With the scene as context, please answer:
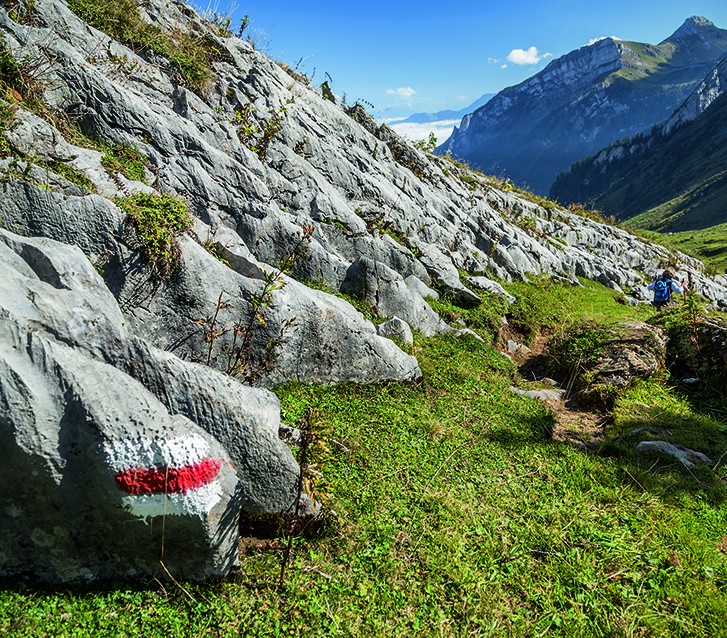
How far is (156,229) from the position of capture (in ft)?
24.7

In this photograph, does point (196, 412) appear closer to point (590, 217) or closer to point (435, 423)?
point (435, 423)

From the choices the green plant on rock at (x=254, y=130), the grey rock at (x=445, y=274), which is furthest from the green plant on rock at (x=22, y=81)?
the grey rock at (x=445, y=274)

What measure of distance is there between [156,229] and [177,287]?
1.13 metres

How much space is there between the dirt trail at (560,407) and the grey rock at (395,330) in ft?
11.5

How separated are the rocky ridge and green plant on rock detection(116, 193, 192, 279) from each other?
187mm

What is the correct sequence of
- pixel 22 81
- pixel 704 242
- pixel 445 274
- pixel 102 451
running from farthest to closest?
pixel 704 242
pixel 445 274
pixel 22 81
pixel 102 451

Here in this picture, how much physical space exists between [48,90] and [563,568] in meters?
14.9

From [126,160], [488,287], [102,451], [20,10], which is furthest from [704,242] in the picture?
[102,451]

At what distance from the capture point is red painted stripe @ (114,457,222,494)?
4188mm

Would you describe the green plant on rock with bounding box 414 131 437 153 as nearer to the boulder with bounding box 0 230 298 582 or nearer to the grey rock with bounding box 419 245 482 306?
the grey rock with bounding box 419 245 482 306

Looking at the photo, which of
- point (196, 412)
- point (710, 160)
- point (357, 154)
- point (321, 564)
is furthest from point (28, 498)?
point (710, 160)

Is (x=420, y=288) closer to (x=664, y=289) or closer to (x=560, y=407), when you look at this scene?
(x=560, y=407)

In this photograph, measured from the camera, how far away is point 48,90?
10.3 meters

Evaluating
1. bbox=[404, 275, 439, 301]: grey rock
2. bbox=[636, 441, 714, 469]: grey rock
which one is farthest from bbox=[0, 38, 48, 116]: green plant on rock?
bbox=[636, 441, 714, 469]: grey rock
